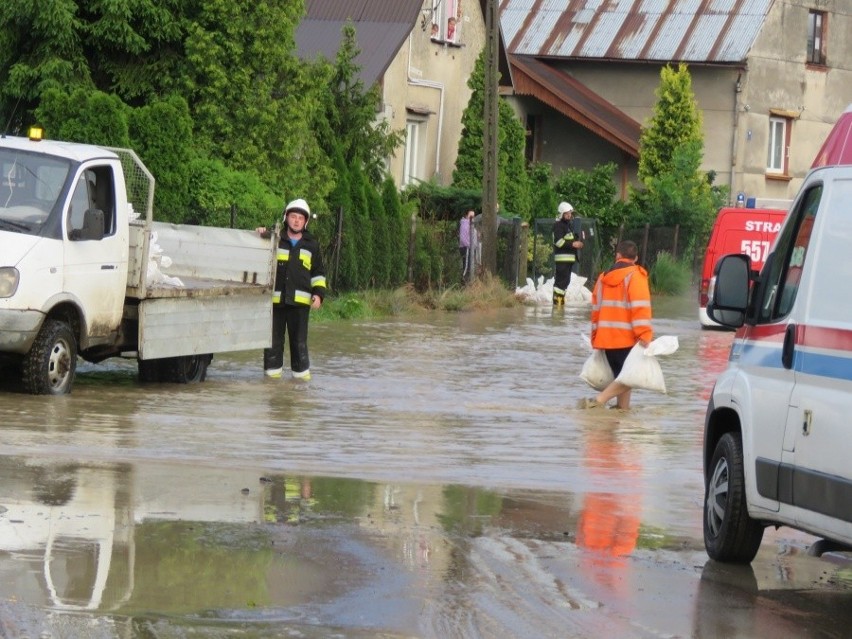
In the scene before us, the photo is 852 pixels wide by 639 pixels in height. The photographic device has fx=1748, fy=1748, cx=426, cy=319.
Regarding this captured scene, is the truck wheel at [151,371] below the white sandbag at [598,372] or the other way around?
below

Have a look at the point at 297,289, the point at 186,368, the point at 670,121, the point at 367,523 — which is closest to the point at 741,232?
the point at 297,289

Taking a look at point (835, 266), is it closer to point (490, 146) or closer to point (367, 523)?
point (367, 523)

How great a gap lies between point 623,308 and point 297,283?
3.26m

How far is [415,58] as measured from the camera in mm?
37094

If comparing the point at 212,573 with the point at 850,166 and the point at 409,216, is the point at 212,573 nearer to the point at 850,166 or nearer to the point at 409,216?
the point at 850,166

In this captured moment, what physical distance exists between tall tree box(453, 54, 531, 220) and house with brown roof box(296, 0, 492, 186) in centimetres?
75

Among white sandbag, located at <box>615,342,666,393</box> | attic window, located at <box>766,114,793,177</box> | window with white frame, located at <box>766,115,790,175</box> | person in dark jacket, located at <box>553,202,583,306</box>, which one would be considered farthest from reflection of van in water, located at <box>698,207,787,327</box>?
window with white frame, located at <box>766,115,790,175</box>

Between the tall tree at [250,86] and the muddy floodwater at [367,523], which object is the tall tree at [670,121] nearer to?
the tall tree at [250,86]

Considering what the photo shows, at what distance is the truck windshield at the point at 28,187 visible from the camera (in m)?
13.8

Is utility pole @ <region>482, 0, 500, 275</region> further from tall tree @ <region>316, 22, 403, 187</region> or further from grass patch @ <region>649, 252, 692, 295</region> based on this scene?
grass patch @ <region>649, 252, 692, 295</region>

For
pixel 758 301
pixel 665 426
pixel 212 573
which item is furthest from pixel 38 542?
pixel 665 426

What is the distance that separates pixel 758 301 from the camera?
27.4 feet

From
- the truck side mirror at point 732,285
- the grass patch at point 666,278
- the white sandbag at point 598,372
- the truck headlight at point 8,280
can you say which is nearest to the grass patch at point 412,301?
the grass patch at point 666,278

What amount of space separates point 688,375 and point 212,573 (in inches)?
494
